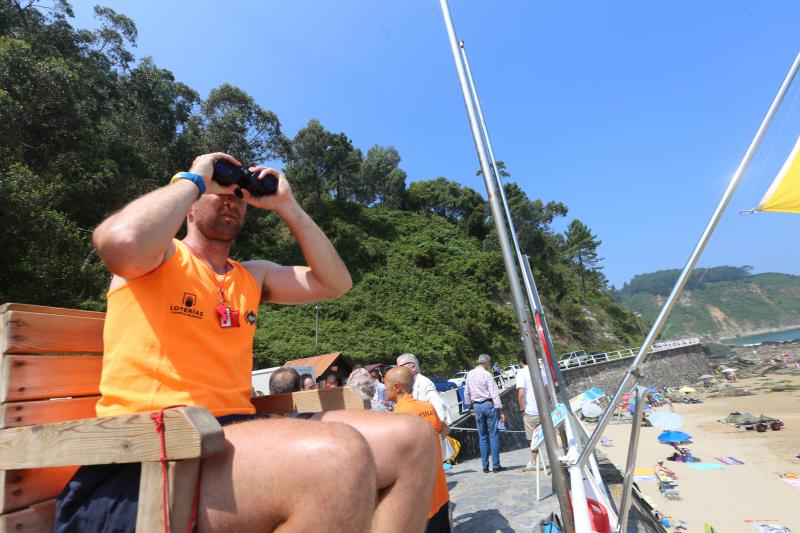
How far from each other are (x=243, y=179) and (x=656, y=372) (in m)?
42.8

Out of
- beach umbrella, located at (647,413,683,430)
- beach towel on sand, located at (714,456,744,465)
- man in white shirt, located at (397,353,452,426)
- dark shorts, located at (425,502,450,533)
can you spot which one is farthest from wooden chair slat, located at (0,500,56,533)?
beach towel on sand, located at (714,456,744,465)

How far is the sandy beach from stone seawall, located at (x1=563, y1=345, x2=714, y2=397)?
463 inches

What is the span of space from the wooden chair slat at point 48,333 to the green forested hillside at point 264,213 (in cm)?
1666

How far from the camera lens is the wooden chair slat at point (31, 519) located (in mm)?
1079

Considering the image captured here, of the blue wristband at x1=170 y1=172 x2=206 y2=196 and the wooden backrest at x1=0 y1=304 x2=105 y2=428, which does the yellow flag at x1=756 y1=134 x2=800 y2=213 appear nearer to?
the blue wristband at x1=170 y1=172 x2=206 y2=196

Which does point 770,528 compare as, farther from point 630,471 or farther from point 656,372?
point 656,372

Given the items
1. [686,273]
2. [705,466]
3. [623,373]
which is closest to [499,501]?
[686,273]

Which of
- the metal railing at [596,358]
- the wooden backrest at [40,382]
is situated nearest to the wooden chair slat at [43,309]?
the wooden backrest at [40,382]

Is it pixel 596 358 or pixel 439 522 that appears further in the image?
pixel 596 358

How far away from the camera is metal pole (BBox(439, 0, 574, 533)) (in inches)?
68.1

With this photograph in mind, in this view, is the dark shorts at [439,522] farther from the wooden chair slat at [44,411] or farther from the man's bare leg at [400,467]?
the wooden chair slat at [44,411]

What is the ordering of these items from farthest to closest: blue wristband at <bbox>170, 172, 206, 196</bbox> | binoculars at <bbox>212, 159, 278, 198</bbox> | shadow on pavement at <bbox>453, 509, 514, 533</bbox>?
1. shadow on pavement at <bbox>453, 509, 514, 533</bbox>
2. binoculars at <bbox>212, 159, 278, 198</bbox>
3. blue wristband at <bbox>170, 172, 206, 196</bbox>

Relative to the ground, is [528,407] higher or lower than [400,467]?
lower

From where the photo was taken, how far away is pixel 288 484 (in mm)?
939
